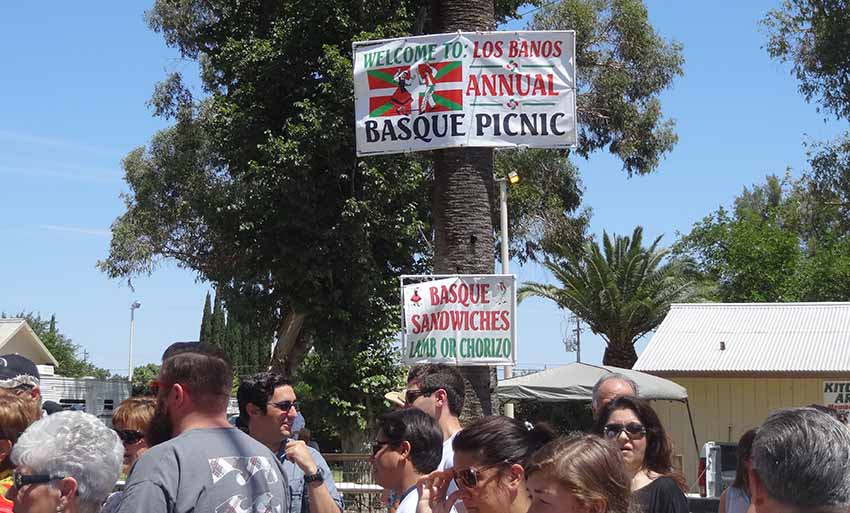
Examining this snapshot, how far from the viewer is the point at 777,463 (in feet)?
8.00

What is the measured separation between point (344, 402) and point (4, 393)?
785 inches

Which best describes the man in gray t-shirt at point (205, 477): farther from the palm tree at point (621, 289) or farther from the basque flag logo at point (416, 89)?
the palm tree at point (621, 289)

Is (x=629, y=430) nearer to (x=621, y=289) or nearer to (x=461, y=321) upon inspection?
(x=461, y=321)

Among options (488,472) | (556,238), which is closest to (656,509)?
(488,472)

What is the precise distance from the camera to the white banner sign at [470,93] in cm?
700

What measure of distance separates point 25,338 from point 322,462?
145 ft

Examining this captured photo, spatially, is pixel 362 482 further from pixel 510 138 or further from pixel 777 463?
pixel 777 463

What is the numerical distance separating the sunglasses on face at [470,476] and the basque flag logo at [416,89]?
3698mm

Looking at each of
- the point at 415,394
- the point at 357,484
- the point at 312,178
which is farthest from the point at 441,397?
the point at 312,178

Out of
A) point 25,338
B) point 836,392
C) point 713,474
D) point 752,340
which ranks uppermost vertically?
point 25,338

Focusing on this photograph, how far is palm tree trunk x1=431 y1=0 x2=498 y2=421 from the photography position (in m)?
7.89

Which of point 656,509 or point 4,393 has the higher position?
point 4,393

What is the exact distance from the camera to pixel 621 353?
36594mm

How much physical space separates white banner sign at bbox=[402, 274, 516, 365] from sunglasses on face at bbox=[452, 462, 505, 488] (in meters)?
3.09
